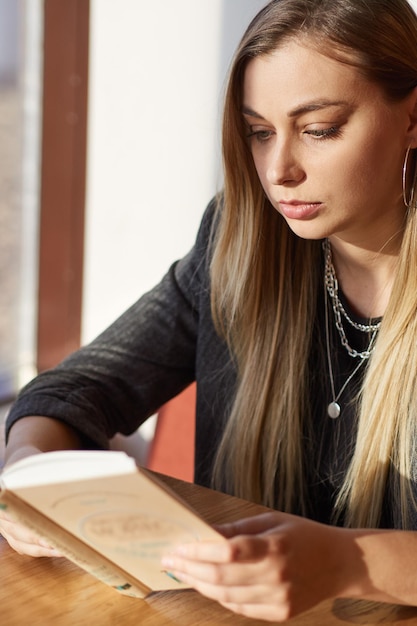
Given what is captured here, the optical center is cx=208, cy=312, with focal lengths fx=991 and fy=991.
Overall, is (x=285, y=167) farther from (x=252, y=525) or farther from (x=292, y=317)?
(x=252, y=525)

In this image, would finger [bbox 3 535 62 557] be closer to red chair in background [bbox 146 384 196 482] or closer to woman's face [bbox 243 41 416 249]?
woman's face [bbox 243 41 416 249]

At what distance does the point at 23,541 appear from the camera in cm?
105

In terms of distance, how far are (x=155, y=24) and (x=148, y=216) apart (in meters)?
0.49

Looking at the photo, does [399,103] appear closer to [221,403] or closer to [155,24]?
[221,403]

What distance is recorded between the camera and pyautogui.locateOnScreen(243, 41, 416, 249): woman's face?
3.95 ft

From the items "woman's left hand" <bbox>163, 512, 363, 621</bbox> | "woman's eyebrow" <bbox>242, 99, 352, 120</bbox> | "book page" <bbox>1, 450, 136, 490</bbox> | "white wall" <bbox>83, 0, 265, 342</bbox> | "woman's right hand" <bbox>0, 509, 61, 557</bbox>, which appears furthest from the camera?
"white wall" <bbox>83, 0, 265, 342</bbox>

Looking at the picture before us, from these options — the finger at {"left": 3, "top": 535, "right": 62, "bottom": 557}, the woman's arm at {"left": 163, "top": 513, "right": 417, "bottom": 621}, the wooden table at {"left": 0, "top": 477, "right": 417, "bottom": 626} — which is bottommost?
the wooden table at {"left": 0, "top": 477, "right": 417, "bottom": 626}

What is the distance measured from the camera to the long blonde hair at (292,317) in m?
1.24

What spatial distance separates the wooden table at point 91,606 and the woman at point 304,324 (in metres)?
0.03

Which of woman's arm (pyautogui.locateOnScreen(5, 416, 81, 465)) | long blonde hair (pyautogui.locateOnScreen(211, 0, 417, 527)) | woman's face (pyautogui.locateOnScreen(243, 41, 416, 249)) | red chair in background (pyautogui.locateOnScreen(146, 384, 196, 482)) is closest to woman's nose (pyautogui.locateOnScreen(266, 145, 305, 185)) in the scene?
woman's face (pyautogui.locateOnScreen(243, 41, 416, 249))

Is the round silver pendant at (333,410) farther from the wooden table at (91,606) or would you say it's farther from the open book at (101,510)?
the open book at (101,510)

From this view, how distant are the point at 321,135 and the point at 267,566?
1.85 feet

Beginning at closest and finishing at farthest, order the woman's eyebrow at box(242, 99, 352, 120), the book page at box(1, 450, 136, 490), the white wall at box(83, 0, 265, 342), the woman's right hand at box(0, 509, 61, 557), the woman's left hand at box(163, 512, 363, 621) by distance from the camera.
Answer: the book page at box(1, 450, 136, 490)
the woman's left hand at box(163, 512, 363, 621)
the woman's right hand at box(0, 509, 61, 557)
the woman's eyebrow at box(242, 99, 352, 120)
the white wall at box(83, 0, 265, 342)

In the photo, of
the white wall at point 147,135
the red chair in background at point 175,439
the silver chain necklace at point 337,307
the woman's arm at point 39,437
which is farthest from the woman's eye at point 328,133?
the white wall at point 147,135
